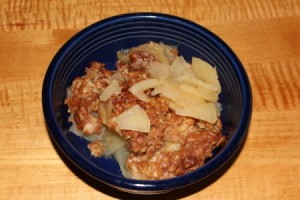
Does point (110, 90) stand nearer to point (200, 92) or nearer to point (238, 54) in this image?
point (200, 92)

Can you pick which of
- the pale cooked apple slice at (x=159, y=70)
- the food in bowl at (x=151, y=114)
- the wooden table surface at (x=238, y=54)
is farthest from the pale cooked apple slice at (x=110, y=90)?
the wooden table surface at (x=238, y=54)

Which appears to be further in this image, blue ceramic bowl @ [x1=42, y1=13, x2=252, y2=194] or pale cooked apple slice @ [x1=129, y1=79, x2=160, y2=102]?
pale cooked apple slice @ [x1=129, y1=79, x2=160, y2=102]

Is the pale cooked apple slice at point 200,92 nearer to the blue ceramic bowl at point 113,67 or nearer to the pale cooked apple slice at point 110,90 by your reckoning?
the blue ceramic bowl at point 113,67

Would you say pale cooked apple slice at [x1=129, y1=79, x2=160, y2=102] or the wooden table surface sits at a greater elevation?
pale cooked apple slice at [x1=129, y1=79, x2=160, y2=102]

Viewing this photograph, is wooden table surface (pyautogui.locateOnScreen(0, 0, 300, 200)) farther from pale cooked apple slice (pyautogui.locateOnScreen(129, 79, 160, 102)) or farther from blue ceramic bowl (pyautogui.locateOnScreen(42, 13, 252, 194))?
pale cooked apple slice (pyautogui.locateOnScreen(129, 79, 160, 102))

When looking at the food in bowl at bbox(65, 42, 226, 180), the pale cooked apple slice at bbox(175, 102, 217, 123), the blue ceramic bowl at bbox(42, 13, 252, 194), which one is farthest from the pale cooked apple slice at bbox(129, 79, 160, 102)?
the blue ceramic bowl at bbox(42, 13, 252, 194)

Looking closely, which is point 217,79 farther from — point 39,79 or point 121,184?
point 39,79
